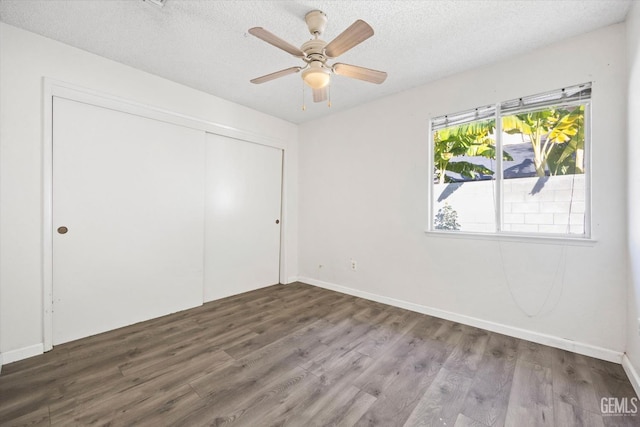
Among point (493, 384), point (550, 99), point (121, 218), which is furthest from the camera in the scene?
point (121, 218)

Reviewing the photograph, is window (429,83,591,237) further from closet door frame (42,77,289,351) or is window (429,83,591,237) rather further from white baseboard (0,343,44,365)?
white baseboard (0,343,44,365)

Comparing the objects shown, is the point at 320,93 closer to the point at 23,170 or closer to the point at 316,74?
the point at 316,74

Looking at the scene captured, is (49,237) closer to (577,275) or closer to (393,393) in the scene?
(393,393)

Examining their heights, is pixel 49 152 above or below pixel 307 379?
above

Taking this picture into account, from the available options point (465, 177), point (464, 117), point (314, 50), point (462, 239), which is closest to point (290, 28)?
point (314, 50)

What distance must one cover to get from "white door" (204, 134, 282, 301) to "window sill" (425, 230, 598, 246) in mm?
2318

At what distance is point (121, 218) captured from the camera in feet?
8.65

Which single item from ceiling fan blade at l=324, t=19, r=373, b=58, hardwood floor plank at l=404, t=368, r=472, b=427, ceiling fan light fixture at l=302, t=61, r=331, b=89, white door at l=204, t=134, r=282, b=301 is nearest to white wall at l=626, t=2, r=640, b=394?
hardwood floor plank at l=404, t=368, r=472, b=427

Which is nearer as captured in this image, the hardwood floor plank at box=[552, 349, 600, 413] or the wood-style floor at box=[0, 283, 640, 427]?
the wood-style floor at box=[0, 283, 640, 427]

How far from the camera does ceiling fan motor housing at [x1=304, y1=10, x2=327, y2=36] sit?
1884mm

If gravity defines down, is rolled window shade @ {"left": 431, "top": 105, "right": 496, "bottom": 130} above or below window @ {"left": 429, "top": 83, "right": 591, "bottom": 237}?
above

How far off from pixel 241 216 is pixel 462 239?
2.78 m

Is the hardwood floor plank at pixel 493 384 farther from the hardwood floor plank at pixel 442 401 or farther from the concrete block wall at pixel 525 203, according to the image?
the concrete block wall at pixel 525 203

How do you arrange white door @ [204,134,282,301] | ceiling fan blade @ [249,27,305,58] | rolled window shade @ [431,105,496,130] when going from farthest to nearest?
white door @ [204,134,282,301] → rolled window shade @ [431,105,496,130] → ceiling fan blade @ [249,27,305,58]
